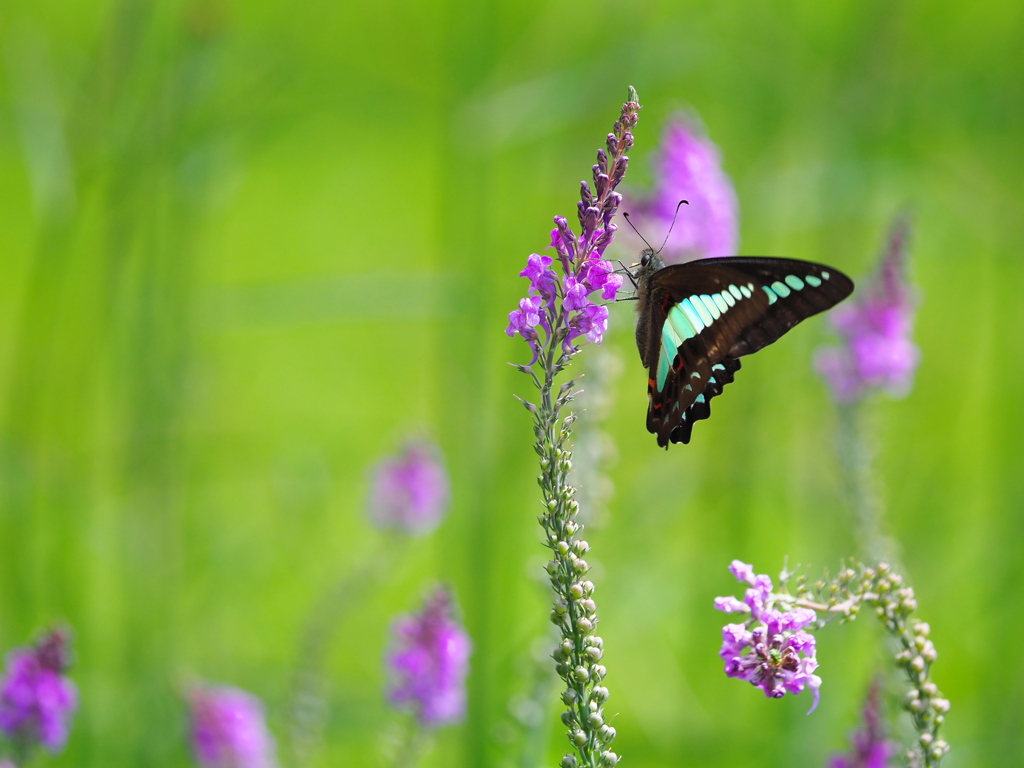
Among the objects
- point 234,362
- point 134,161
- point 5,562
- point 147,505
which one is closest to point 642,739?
point 147,505

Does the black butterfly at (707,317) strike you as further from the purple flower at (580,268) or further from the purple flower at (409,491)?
the purple flower at (409,491)

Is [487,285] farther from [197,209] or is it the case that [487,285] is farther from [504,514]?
[197,209]

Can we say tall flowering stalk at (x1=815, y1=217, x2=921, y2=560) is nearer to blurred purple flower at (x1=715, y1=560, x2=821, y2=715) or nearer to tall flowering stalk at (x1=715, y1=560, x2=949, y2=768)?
tall flowering stalk at (x1=715, y1=560, x2=949, y2=768)

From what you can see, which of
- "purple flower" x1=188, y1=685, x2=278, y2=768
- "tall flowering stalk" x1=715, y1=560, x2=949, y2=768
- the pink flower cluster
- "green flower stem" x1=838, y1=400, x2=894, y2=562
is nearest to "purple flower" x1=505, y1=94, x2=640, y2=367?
the pink flower cluster

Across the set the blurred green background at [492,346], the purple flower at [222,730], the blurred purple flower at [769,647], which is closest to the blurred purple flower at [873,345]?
the blurred green background at [492,346]

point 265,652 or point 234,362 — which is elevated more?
point 234,362

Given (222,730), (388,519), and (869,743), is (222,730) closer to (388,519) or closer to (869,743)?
(388,519)
